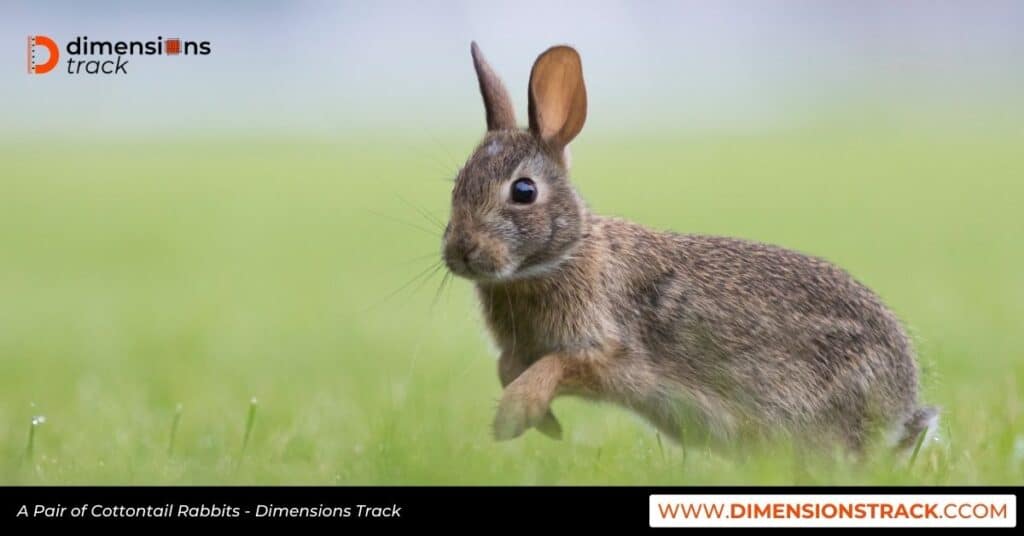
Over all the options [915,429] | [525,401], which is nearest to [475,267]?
[525,401]

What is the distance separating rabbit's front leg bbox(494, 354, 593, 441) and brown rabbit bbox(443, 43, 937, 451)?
93 mm

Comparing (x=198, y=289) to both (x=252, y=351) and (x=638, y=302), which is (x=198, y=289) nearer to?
(x=252, y=351)

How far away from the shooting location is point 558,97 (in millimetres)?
6168

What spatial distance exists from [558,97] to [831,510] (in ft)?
7.17

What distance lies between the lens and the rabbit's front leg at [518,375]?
19.8 ft

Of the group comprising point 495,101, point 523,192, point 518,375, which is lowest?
point 518,375

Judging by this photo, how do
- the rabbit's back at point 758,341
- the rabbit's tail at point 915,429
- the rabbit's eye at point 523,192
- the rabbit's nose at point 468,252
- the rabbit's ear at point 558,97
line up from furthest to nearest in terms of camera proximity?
1. the rabbit's tail at point 915,429
2. the rabbit's back at point 758,341
3. the rabbit's ear at point 558,97
4. the rabbit's eye at point 523,192
5. the rabbit's nose at point 468,252

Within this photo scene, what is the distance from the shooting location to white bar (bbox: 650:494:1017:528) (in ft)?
15.9

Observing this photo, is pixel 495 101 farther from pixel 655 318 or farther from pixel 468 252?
pixel 655 318

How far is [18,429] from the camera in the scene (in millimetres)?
7152

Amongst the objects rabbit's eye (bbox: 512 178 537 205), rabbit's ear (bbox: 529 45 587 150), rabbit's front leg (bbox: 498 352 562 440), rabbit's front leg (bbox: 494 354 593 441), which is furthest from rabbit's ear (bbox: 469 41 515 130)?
rabbit's front leg (bbox: 494 354 593 441)

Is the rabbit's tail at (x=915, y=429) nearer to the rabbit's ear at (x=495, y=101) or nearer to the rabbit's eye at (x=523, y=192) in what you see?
the rabbit's eye at (x=523, y=192)

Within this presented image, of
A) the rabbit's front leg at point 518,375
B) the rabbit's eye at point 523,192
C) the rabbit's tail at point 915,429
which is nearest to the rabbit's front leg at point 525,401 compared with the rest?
the rabbit's front leg at point 518,375

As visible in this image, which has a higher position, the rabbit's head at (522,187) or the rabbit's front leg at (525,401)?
the rabbit's head at (522,187)
